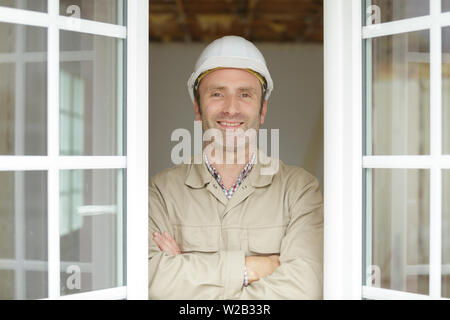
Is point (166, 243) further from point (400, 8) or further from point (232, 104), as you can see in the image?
point (400, 8)

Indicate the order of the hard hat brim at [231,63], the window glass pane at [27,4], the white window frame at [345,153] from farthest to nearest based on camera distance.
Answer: the hard hat brim at [231,63]
the white window frame at [345,153]
the window glass pane at [27,4]

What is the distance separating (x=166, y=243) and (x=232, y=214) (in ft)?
1.14

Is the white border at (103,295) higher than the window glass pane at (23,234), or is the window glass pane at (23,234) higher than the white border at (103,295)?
the window glass pane at (23,234)

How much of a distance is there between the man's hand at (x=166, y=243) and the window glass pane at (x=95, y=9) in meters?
0.99

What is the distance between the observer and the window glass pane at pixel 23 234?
182 cm

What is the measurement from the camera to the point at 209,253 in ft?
8.25

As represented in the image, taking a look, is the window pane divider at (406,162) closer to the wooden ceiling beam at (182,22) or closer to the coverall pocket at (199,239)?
the coverall pocket at (199,239)

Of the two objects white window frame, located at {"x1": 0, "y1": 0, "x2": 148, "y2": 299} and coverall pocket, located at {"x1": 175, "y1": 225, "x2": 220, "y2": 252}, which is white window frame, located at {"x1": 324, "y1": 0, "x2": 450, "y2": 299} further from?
white window frame, located at {"x1": 0, "y1": 0, "x2": 148, "y2": 299}

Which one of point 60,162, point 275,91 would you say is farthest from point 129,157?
point 275,91

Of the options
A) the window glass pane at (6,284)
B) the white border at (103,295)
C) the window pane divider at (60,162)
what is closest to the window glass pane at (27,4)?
the window pane divider at (60,162)

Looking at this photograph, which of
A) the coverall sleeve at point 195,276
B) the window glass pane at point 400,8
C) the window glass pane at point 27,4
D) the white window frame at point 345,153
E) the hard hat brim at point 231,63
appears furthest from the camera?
the hard hat brim at point 231,63
